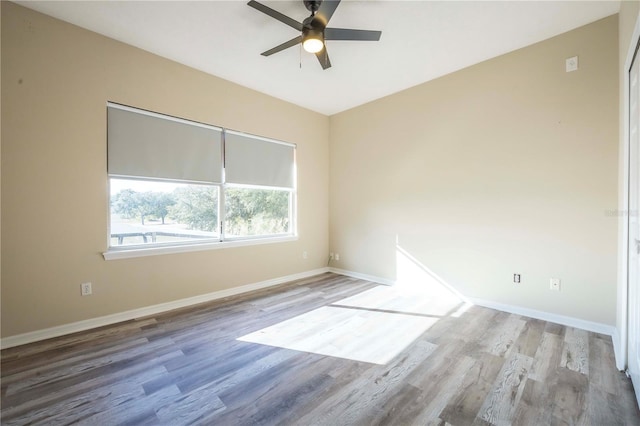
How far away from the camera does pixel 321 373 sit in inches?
78.7

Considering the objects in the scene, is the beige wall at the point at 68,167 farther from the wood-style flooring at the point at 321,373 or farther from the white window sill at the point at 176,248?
the wood-style flooring at the point at 321,373

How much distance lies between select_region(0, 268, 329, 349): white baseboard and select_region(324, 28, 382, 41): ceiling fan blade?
325 cm

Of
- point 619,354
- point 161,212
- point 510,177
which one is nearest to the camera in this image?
point 619,354

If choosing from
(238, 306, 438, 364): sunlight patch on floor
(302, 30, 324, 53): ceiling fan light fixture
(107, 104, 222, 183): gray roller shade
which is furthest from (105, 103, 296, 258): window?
(302, 30, 324, 53): ceiling fan light fixture

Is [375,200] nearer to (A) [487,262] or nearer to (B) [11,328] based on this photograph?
(A) [487,262]

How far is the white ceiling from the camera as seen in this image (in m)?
2.38

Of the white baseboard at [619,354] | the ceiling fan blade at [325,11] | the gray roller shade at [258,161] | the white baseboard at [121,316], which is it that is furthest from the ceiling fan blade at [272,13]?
the white baseboard at [619,354]

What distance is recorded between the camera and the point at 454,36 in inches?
109

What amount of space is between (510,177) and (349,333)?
8.22ft

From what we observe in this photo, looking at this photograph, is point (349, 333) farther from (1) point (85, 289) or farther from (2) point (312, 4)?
(2) point (312, 4)

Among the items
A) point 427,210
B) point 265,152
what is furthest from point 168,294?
point 427,210

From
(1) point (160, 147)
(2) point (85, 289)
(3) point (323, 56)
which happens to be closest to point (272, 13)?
(3) point (323, 56)

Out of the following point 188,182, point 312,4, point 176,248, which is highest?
point 312,4

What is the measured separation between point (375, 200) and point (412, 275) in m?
1.29
